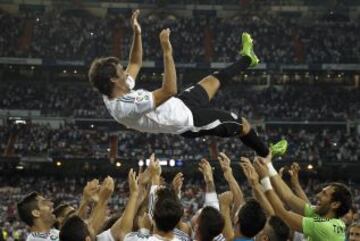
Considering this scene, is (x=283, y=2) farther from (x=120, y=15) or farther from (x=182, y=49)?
(x=120, y=15)

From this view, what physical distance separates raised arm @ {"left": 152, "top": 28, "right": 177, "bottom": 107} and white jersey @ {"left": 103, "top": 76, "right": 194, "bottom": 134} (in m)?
0.10

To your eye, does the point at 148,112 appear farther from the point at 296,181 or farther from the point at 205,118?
the point at 296,181

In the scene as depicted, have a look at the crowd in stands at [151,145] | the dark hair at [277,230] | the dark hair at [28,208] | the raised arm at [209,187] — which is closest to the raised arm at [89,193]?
the dark hair at [28,208]

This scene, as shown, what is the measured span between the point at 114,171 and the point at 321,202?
3389cm

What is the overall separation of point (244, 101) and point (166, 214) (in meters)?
40.5

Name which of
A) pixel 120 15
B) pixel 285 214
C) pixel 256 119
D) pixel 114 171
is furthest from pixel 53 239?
pixel 120 15

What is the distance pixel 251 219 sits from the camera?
5.07 meters

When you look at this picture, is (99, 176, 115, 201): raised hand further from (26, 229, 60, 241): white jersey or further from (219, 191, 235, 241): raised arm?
(219, 191, 235, 241): raised arm

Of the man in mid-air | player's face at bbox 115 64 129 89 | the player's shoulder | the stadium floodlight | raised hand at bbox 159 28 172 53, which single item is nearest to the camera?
the player's shoulder

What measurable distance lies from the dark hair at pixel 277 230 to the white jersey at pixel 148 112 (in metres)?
1.98

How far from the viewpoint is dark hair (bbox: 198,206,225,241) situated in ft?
15.9

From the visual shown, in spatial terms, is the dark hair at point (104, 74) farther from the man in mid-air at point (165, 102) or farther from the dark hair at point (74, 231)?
the dark hair at point (74, 231)

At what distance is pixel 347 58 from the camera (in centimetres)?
4681

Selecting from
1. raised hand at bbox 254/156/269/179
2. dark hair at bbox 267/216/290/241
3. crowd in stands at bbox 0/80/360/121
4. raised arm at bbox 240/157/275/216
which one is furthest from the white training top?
crowd in stands at bbox 0/80/360/121
